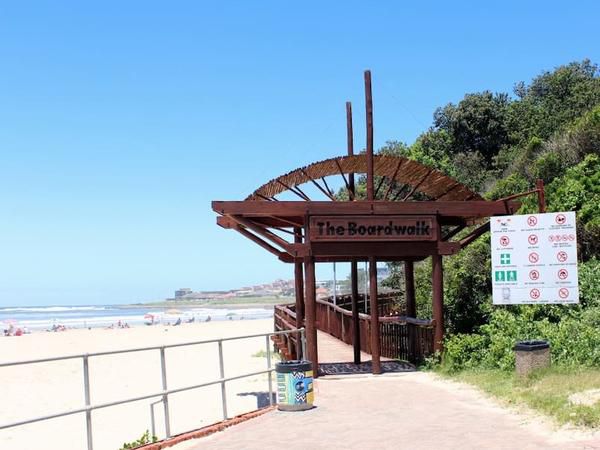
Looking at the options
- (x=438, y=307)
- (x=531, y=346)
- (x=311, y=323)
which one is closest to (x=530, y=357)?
(x=531, y=346)

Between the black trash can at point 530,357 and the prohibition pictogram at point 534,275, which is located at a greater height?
the prohibition pictogram at point 534,275

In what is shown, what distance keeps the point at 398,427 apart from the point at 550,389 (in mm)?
2523

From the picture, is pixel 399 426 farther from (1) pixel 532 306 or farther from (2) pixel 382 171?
(2) pixel 382 171

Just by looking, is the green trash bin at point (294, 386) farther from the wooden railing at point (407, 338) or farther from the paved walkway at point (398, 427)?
the wooden railing at point (407, 338)

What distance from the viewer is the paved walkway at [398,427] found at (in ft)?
26.5

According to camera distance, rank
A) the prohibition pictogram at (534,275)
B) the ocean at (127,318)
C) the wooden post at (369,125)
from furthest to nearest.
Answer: the ocean at (127,318)
the wooden post at (369,125)
the prohibition pictogram at (534,275)

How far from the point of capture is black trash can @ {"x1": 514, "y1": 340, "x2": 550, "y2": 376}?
11.4 m

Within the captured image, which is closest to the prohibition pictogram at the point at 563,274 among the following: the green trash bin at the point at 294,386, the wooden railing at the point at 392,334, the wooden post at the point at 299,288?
the wooden railing at the point at 392,334

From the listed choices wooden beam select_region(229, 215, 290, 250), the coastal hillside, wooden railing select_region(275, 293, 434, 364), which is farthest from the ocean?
wooden beam select_region(229, 215, 290, 250)

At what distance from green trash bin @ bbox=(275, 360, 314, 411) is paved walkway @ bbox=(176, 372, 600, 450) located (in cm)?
16

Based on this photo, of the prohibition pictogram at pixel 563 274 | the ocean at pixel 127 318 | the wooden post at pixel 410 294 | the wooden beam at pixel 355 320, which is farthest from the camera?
the ocean at pixel 127 318

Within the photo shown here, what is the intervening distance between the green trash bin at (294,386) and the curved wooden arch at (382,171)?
17.7ft

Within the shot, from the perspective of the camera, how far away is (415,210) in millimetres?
14797

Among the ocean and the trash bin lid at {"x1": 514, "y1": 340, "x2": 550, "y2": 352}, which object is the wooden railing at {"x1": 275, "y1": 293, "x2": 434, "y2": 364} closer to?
the trash bin lid at {"x1": 514, "y1": 340, "x2": 550, "y2": 352}
